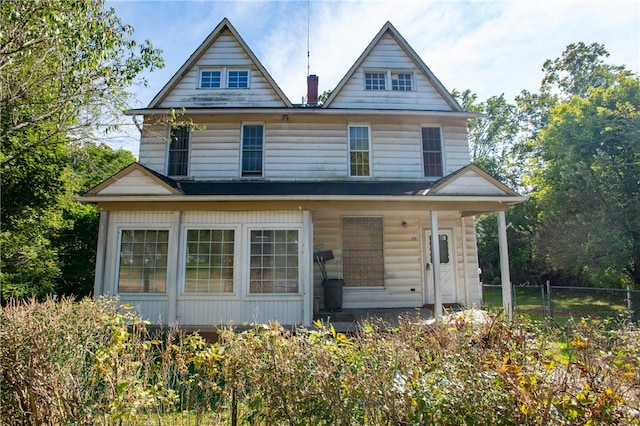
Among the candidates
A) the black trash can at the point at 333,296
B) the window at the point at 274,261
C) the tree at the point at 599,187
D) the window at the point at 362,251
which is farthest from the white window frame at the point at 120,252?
the tree at the point at 599,187

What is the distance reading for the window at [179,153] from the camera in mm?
10945

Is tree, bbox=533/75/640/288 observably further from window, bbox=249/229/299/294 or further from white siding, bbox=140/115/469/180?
window, bbox=249/229/299/294

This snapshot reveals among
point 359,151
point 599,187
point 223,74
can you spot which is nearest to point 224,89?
point 223,74

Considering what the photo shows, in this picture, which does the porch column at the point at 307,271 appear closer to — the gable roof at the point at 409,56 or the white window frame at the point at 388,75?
the gable roof at the point at 409,56

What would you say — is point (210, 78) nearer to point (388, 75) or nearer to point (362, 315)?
point (388, 75)

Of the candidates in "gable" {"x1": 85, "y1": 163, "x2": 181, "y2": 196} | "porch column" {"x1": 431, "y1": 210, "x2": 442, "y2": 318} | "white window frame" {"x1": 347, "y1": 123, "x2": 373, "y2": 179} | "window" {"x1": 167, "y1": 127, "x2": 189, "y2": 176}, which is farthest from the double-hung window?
"porch column" {"x1": 431, "y1": 210, "x2": 442, "y2": 318}

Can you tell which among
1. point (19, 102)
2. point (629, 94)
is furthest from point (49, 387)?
point (629, 94)

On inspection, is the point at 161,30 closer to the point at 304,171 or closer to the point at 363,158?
the point at 304,171

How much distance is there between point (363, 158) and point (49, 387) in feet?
31.5

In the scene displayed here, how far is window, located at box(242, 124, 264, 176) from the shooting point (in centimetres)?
1095

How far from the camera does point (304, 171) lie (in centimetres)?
1091

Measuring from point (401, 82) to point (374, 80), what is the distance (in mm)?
960

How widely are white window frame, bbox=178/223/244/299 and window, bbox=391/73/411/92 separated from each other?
24.6 feet

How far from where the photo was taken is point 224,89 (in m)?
11.4
